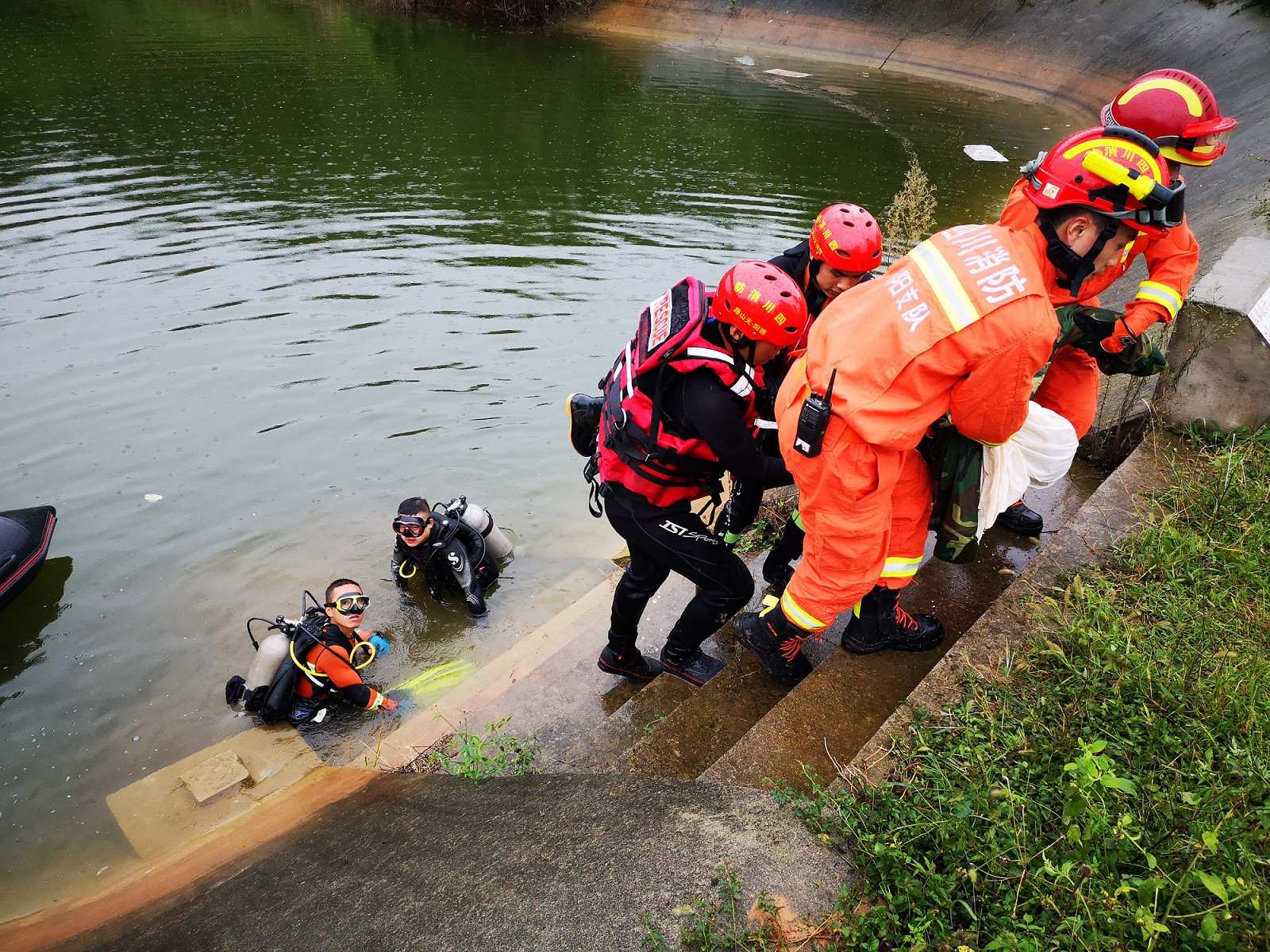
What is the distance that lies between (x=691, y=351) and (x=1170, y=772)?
83.3 inches

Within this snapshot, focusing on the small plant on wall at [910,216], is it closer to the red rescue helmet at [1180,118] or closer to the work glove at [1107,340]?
the red rescue helmet at [1180,118]

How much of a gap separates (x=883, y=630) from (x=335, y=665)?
338 cm

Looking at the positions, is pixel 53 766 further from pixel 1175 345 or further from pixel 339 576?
pixel 1175 345

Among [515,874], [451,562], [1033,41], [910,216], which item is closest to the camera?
[515,874]

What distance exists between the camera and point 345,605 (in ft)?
15.9

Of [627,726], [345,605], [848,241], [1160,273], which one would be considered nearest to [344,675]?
[345,605]

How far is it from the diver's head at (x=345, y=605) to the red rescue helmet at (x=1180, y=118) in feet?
16.5

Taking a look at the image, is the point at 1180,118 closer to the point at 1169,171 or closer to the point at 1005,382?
the point at 1169,171

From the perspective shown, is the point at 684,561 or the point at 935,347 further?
the point at 684,561

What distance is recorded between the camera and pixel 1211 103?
3551mm

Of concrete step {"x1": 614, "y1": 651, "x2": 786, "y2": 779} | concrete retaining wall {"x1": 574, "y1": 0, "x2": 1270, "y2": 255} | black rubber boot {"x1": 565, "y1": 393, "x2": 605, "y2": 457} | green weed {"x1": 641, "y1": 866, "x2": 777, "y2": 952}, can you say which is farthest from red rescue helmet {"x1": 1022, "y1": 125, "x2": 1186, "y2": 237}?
concrete retaining wall {"x1": 574, "y1": 0, "x2": 1270, "y2": 255}

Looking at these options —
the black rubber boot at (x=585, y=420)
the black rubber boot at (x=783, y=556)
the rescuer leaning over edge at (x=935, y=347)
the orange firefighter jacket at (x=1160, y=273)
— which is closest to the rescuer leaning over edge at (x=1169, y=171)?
the orange firefighter jacket at (x=1160, y=273)

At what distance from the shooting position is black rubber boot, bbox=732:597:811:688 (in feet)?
10.5

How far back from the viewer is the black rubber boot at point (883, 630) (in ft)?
10.8
